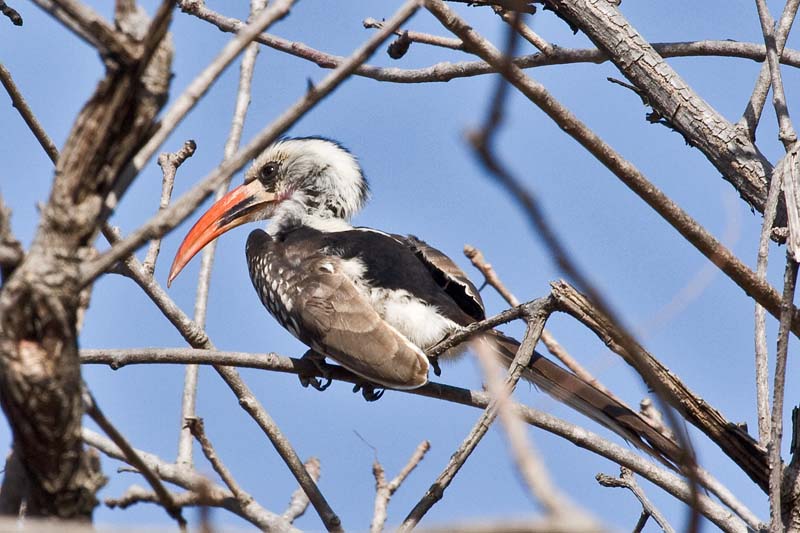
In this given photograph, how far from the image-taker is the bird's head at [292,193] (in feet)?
17.7

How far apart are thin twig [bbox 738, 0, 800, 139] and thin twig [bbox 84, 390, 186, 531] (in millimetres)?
2545

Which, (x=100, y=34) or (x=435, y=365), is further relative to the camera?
(x=435, y=365)

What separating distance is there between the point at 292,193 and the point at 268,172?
0.22 m

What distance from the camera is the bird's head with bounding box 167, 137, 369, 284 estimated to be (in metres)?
5.39

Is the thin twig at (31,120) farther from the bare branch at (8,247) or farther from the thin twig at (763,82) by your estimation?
the thin twig at (763,82)

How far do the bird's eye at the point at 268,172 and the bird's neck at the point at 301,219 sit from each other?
0.76 ft

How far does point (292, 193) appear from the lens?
5.57m

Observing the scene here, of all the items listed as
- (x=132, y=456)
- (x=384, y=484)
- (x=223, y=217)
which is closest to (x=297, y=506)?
(x=384, y=484)

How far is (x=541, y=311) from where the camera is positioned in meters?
2.99

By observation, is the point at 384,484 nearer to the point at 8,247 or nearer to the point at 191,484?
the point at 191,484

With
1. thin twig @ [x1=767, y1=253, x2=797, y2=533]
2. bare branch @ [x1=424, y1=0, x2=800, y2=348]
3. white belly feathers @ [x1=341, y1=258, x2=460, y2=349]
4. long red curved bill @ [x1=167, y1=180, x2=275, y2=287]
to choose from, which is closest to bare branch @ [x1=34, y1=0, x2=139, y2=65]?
bare branch @ [x1=424, y1=0, x2=800, y2=348]

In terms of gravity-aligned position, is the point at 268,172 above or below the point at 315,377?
above

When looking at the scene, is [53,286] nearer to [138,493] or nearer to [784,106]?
[138,493]

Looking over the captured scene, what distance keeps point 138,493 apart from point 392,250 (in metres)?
2.15
